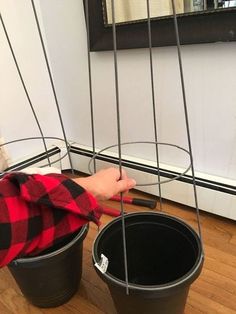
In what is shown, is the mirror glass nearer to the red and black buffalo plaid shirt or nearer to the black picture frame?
the black picture frame

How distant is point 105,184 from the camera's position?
0.47 meters

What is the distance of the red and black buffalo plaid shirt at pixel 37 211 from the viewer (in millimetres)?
366

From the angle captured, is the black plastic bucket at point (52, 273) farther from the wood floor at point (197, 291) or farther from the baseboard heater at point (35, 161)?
the baseboard heater at point (35, 161)

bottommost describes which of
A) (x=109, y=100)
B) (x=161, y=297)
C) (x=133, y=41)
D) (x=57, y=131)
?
(x=161, y=297)

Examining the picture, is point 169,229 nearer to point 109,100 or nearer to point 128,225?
point 128,225

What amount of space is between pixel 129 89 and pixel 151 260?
596 mm

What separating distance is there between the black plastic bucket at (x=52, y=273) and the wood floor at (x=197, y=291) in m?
0.03

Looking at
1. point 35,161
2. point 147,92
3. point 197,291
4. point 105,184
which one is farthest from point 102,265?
point 35,161

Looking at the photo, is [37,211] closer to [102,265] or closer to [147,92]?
[102,265]

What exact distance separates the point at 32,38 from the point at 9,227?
981mm

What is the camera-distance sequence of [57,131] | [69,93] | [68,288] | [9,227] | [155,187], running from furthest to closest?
[57,131]
[69,93]
[155,187]
[68,288]
[9,227]

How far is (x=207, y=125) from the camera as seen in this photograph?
0.90m

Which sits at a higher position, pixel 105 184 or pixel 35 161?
pixel 105 184

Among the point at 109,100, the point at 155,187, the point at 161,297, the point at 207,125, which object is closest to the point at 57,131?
the point at 109,100
